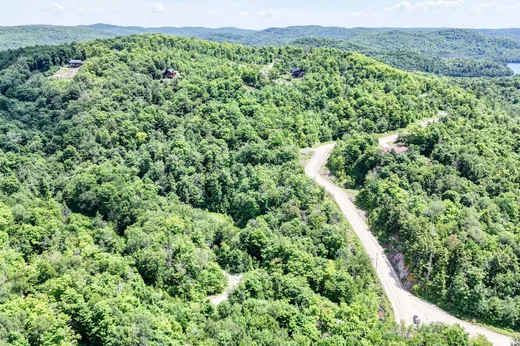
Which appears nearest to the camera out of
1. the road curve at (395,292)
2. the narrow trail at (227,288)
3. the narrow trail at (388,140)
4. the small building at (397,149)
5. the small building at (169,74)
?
the narrow trail at (227,288)

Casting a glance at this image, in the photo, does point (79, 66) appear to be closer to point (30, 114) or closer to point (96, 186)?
point (30, 114)

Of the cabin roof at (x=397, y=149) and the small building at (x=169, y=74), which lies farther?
the small building at (x=169, y=74)

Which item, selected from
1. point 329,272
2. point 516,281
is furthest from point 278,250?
point 516,281

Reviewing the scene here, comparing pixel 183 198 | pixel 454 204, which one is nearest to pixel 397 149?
pixel 454 204

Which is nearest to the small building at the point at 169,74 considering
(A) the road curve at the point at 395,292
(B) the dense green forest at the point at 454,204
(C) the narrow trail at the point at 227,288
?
(B) the dense green forest at the point at 454,204

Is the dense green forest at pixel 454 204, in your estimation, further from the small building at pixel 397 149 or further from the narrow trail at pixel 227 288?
the narrow trail at pixel 227 288

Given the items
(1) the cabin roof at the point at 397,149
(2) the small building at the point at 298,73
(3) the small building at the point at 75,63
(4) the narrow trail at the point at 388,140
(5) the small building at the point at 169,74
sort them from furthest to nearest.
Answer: (2) the small building at the point at 298,73 < (3) the small building at the point at 75,63 < (5) the small building at the point at 169,74 < (4) the narrow trail at the point at 388,140 < (1) the cabin roof at the point at 397,149

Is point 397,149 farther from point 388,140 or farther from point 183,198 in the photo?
point 183,198
